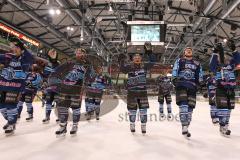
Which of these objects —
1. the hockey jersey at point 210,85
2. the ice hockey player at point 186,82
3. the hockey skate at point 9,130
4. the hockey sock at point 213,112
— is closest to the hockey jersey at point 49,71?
the hockey skate at point 9,130

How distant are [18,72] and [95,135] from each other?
6.72 feet

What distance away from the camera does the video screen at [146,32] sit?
1170 cm

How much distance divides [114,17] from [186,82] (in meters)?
10.1

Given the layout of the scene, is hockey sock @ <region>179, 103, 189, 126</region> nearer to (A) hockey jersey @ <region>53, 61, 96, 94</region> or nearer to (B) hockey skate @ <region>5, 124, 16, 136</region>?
(A) hockey jersey @ <region>53, 61, 96, 94</region>

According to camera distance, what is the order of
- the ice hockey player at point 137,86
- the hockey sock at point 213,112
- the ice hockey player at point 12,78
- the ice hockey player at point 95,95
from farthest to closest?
the ice hockey player at point 95,95
the hockey sock at point 213,112
the ice hockey player at point 137,86
the ice hockey player at point 12,78

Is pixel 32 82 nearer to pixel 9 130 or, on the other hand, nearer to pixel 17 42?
pixel 17 42

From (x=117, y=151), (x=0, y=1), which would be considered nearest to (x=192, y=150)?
(x=117, y=151)

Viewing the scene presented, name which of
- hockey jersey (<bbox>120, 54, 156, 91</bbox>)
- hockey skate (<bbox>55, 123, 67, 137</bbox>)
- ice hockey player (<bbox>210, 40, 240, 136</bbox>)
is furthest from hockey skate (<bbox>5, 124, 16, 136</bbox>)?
ice hockey player (<bbox>210, 40, 240, 136</bbox>)

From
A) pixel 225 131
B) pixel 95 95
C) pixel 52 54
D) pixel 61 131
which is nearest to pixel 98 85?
pixel 95 95

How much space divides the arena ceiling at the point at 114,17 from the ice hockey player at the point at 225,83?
410 cm

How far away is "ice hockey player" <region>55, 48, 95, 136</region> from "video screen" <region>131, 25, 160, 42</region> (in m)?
6.19

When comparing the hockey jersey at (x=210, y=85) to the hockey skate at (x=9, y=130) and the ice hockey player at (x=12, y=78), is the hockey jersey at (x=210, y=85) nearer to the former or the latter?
the ice hockey player at (x=12, y=78)

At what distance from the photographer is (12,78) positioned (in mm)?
5453

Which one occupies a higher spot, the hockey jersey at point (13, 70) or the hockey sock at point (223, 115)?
the hockey jersey at point (13, 70)
